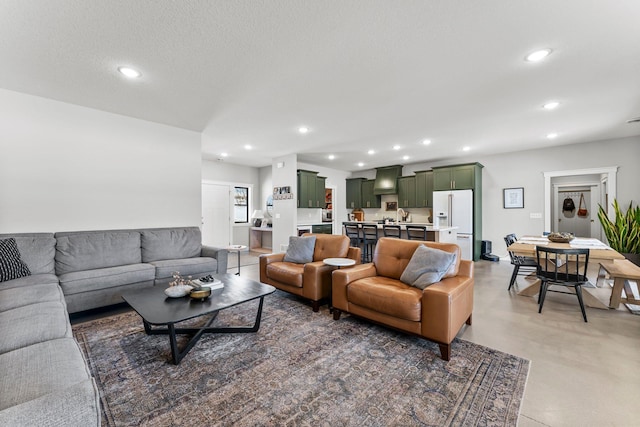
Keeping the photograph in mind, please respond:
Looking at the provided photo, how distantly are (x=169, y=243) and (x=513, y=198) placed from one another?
23.3ft

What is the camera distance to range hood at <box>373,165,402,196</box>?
8047 mm

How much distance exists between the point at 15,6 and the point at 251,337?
118 inches

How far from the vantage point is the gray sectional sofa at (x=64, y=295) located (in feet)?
3.01

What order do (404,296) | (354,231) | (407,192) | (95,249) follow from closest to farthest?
(404,296) < (95,249) < (354,231) < (407,192)

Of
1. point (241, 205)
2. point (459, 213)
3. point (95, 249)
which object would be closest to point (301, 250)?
point (95, 249)

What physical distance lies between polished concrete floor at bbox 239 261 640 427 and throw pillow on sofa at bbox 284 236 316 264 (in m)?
2.01

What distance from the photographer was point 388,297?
242cm

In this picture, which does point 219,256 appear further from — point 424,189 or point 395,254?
point 424,189

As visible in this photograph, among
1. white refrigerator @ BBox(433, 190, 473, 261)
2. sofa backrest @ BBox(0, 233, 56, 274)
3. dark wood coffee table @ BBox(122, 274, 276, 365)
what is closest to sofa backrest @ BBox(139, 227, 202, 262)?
sofa backrest @ BBox(0, 233, 56, 274)

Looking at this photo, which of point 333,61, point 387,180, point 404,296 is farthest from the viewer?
point 387,180

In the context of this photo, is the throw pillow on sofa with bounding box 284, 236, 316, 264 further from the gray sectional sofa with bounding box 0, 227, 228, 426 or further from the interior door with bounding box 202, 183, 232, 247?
the interior door with bounding box 202, 183, 232, 247

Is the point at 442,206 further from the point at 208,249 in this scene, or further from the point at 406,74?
the point at 208,249

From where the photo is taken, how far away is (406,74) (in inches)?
109

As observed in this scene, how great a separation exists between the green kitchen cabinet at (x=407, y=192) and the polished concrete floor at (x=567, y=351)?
400cm
